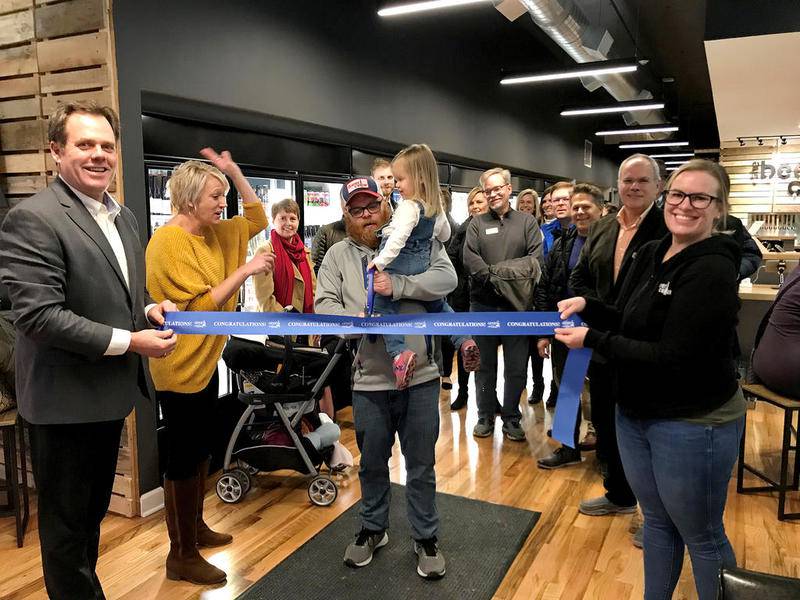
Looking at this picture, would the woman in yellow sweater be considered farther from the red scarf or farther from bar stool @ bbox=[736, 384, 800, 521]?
bar stool @ bbox=[736, 384, 800, 521]

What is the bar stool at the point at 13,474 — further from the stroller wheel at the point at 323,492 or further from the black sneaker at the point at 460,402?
the black sneaker at the point at 460,402

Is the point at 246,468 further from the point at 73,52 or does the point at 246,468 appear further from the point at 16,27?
the point at 16,27

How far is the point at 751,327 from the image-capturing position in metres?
5.39

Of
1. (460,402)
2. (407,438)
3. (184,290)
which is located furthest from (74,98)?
(460,402)

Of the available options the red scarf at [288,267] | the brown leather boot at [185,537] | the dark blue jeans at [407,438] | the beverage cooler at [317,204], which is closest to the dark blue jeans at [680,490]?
the dark blue jeans at [407,438]

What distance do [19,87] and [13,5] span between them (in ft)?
1.39

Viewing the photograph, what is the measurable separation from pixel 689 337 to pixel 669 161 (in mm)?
21027

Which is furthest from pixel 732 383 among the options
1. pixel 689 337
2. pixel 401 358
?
pixel 401 358

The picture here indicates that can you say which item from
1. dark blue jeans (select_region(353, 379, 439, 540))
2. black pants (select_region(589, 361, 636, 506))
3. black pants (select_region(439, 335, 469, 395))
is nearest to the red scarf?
black pants (select_region(439, 335, 469, 395))

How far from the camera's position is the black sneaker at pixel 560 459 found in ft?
12.9

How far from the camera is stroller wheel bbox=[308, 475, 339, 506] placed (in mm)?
3383

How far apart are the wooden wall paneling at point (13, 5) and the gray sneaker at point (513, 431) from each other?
3.90m

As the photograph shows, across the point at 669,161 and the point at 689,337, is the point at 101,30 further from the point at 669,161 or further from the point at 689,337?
the point at 669,161

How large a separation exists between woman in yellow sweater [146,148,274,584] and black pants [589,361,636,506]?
1.85m
